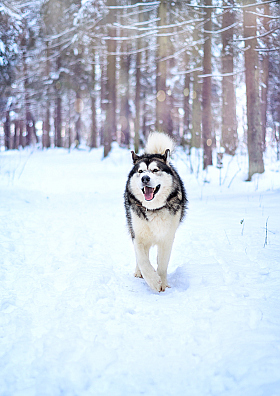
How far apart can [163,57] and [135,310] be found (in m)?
11.5

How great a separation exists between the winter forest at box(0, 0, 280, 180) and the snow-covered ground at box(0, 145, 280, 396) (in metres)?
5.43

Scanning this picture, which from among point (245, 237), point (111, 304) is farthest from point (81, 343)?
point (245, 237)

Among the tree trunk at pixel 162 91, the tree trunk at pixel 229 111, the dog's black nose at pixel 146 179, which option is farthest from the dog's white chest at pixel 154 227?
the tree trunk at pixel 229 111

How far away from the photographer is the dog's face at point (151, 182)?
3.12 metres

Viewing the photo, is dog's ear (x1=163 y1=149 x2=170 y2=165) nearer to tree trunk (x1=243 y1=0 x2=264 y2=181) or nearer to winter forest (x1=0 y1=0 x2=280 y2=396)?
winter forest (x1=0 y1=0 x2=280 y2=396)

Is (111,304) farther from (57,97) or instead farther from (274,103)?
(274,103)

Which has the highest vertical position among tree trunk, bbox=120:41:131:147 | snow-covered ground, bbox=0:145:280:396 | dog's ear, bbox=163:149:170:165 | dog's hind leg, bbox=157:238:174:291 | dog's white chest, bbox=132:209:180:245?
tree trunk, bbox=120:41:131:147

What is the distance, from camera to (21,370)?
1787 mm

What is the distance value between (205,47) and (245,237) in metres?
9.32

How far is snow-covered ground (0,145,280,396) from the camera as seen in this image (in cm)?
170

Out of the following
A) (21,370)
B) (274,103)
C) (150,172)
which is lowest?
(21,370)

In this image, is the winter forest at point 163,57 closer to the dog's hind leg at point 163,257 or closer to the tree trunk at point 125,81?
the tree trunk at point 125,81

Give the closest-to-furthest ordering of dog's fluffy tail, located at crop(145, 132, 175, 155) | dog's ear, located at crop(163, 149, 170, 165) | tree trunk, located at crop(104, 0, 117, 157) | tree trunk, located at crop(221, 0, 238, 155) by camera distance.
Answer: dog's ear, located at crop(163, 149, 170, 165), dog's fluffy tail, located at crop(145, 132, 175, 155), tree trunk, located at crop(221, 0, 238, 155), tree trunk, located at crop(104, 0, 117, 157)

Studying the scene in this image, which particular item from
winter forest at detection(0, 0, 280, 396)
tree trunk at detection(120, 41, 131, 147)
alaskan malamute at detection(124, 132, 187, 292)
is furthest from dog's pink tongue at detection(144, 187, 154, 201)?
tree trunk at detection(120, 41, 131, 147)
